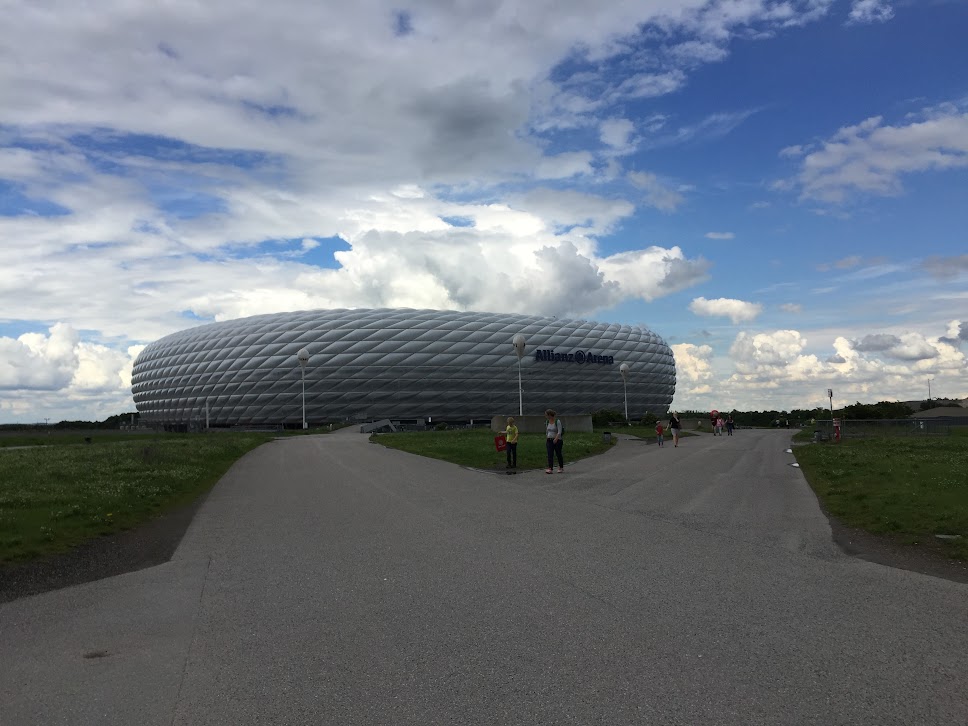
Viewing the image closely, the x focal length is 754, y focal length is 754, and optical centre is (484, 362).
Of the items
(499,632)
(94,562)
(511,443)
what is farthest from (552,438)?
(499,632)

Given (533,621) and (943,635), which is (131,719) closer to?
(533,621)

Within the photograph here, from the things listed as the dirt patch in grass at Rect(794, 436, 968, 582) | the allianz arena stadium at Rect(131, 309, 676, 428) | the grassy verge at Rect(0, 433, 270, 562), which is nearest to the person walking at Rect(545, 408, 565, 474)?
the dirt patch in grass at Rect(794, 436, 968, 582)

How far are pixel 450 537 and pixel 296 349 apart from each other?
86.5m

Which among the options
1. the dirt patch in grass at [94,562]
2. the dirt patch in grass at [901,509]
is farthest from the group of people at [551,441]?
the dirt patch in grass at [94,562]

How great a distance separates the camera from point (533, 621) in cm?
555

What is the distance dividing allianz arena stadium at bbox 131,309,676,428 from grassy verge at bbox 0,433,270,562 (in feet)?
221

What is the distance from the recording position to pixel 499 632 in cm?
529

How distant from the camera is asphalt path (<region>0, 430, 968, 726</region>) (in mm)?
4051

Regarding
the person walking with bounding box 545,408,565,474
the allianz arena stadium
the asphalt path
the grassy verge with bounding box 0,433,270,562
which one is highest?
the allianz arena stadium

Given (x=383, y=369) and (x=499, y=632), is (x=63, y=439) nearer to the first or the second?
(x=383, y=369)

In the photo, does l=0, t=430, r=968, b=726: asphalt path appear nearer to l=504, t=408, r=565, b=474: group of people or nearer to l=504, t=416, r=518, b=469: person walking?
l=504, t=408, r=565, b=474: group of people

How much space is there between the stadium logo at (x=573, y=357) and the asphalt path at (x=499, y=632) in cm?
8755

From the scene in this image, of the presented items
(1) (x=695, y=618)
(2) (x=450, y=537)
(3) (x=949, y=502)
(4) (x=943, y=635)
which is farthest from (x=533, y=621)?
(3) (x=949, y=502)

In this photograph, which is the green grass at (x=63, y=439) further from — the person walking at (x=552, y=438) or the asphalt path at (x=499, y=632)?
the asphalt path at (x=499, y=632)
